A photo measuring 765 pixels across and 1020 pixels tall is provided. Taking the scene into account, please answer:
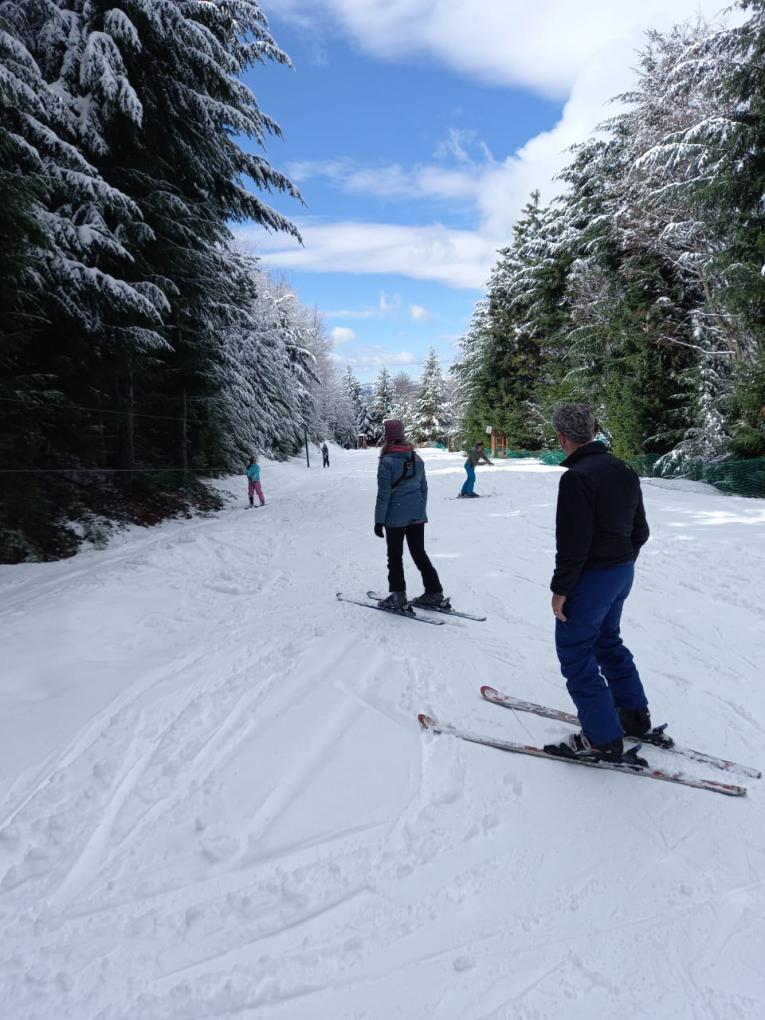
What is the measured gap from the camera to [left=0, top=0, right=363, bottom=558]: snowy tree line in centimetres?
832

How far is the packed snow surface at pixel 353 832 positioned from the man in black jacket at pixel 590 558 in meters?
0.38

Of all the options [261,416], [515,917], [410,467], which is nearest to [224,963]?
[515,917]

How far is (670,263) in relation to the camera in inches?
805

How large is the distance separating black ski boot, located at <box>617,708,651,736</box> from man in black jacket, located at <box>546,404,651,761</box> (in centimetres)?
34

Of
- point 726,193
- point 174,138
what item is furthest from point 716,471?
point 174,138

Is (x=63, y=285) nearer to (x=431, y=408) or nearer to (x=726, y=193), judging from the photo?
(x=726, y=193)

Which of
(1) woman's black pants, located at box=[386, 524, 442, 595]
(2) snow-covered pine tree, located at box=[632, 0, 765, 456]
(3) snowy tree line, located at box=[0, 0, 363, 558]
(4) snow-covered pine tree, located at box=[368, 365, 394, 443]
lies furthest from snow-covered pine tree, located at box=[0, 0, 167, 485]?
(4) snow-covered pine tree, located at box=[368, 365, 394, 443]

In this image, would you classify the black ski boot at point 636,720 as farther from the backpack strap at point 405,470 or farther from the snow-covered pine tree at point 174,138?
the snow-covered pine tree at point 174,138

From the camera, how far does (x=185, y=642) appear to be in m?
5.42

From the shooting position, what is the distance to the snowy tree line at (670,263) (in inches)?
545

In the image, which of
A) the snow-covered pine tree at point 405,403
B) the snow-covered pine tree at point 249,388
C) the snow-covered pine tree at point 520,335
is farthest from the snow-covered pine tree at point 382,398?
the snow-covered pine tree at point 249,388

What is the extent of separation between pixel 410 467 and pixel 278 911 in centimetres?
420

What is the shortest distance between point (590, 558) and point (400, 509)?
116 inches

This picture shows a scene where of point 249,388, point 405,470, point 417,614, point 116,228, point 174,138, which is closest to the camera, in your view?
point 405,470
